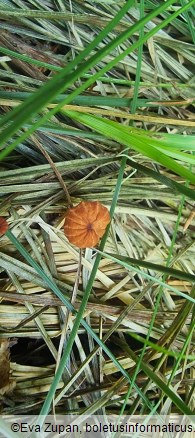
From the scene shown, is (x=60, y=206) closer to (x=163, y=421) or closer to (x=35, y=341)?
(x=35, y=341)

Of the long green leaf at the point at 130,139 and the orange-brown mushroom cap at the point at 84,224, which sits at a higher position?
the long green leaf at the point at 130,139

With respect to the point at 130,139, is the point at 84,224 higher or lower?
lower

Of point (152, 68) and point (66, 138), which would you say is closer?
point (66, 138)

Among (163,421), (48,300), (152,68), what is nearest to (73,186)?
(48,300)

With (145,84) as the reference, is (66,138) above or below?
below

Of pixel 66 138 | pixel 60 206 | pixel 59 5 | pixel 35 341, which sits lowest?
pixel 35 341

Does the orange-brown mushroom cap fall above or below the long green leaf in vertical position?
below
